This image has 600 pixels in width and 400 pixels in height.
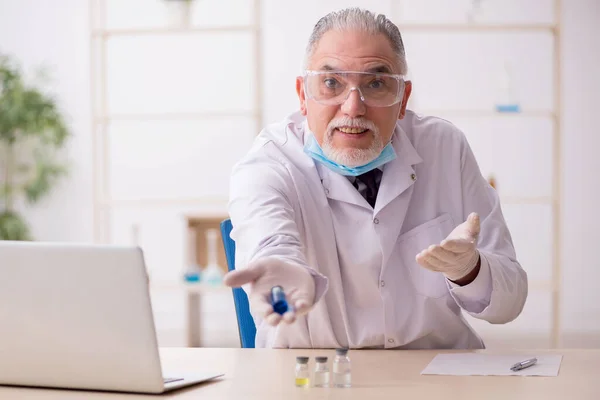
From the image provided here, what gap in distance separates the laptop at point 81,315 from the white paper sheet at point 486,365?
1.57ft

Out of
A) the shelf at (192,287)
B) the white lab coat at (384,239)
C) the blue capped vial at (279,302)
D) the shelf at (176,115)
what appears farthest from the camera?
the shelf at (176,115)

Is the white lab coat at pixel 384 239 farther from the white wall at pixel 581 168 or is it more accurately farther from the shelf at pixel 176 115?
the white wall at pixel 581 168

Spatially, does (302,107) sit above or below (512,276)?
above

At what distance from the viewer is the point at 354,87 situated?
1.92 meters

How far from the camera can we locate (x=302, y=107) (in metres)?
2.06

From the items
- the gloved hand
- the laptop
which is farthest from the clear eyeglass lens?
the laptop

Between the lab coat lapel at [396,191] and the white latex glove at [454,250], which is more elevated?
the lab coat lapel at [396,191]

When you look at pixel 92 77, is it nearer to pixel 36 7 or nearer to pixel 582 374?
pixel 36 7

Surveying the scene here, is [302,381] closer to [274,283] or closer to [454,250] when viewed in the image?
[274,283]

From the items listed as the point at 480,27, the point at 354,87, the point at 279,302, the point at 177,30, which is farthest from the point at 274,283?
the point at 177,30

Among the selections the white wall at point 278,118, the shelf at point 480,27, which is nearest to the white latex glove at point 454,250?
the shelf at point 480,27

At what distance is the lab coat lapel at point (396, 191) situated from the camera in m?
1.92

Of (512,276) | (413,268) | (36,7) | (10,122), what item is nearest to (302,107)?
(413,268)

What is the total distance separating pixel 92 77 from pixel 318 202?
3.40 meters
